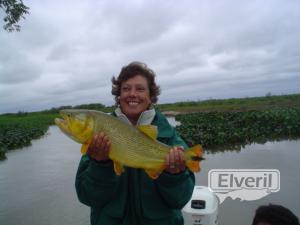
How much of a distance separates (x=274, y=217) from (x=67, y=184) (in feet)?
26.7

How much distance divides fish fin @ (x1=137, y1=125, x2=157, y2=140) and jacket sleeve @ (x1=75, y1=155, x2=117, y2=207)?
→ 34cm

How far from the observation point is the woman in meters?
2.56

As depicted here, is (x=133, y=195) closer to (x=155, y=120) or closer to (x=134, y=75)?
(x=155, y=120)

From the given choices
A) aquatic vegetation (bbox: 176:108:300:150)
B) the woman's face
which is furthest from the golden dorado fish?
aquatic vegetation (bbox: 176:108:300:150)

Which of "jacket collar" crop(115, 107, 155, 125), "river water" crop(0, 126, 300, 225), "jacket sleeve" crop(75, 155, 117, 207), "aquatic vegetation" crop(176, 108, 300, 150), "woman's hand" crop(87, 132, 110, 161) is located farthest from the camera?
"aquatic vegetation" crop(176, 108, 300, 150)

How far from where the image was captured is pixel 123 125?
98.5 inches

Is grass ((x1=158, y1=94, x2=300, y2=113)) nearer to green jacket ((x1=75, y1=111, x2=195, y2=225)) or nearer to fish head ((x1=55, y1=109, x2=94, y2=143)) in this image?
green jacket ((x1=75, y1=111, x2=195, y2=225))

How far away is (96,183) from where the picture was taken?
256 cm

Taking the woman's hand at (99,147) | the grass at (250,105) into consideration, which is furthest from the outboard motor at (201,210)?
the grass at (250,105)

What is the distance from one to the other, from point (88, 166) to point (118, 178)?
0.26m

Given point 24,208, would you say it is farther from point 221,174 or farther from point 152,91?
point 152,91

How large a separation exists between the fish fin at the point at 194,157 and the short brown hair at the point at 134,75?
2.36 ft

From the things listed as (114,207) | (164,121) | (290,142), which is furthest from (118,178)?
(290,142)

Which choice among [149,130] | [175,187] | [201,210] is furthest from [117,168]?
[201,210]
